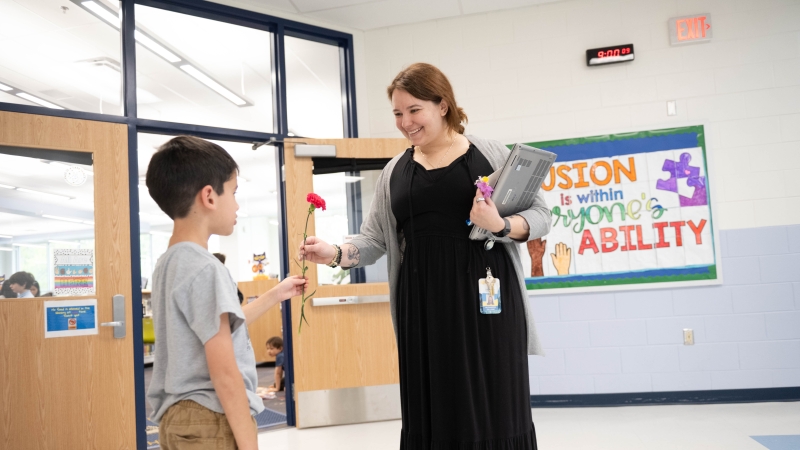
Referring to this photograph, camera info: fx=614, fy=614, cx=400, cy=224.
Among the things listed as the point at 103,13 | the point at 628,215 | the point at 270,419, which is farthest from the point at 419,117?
the point at 270,419

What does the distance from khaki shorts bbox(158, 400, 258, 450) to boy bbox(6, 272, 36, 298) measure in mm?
2797

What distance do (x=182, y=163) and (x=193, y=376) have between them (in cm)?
46

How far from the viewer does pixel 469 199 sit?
167 centimetres

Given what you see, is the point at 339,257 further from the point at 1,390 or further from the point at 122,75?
the point at 122,75

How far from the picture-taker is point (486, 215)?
1506 millimetres

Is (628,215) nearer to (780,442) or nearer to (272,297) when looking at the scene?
(780,442)

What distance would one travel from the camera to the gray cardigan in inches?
65.9

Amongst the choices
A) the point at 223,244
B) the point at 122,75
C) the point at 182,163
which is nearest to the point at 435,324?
the point at 182,163

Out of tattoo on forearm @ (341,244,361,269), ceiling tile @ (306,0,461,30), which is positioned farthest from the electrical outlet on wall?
tattoo on forearm @ (341,244,361,269)

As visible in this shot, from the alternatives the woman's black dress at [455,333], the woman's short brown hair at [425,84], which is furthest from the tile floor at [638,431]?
the woman's short brown hair at [425,84]

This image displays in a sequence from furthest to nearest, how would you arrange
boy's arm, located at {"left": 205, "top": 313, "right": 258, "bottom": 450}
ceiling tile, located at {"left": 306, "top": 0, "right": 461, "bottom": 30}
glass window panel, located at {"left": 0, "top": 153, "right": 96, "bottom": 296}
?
ceiling tile, located at {"left": 306, "top": 0, "right": 461, "bottom": 30} → glass window panel, located at {"left": 0, "top": 153, "right": 96, "bottom": 296} → boy's arm, located at {"left": 205, "top": 313, "right": 258, "bottom": 450}

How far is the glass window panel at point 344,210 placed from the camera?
4477mm

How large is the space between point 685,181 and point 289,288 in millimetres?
3757

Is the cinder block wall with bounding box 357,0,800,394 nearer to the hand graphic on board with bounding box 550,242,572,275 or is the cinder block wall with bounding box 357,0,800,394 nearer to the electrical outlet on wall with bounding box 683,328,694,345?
the electrical outlet on wall with bounding box 683,328,694,345
